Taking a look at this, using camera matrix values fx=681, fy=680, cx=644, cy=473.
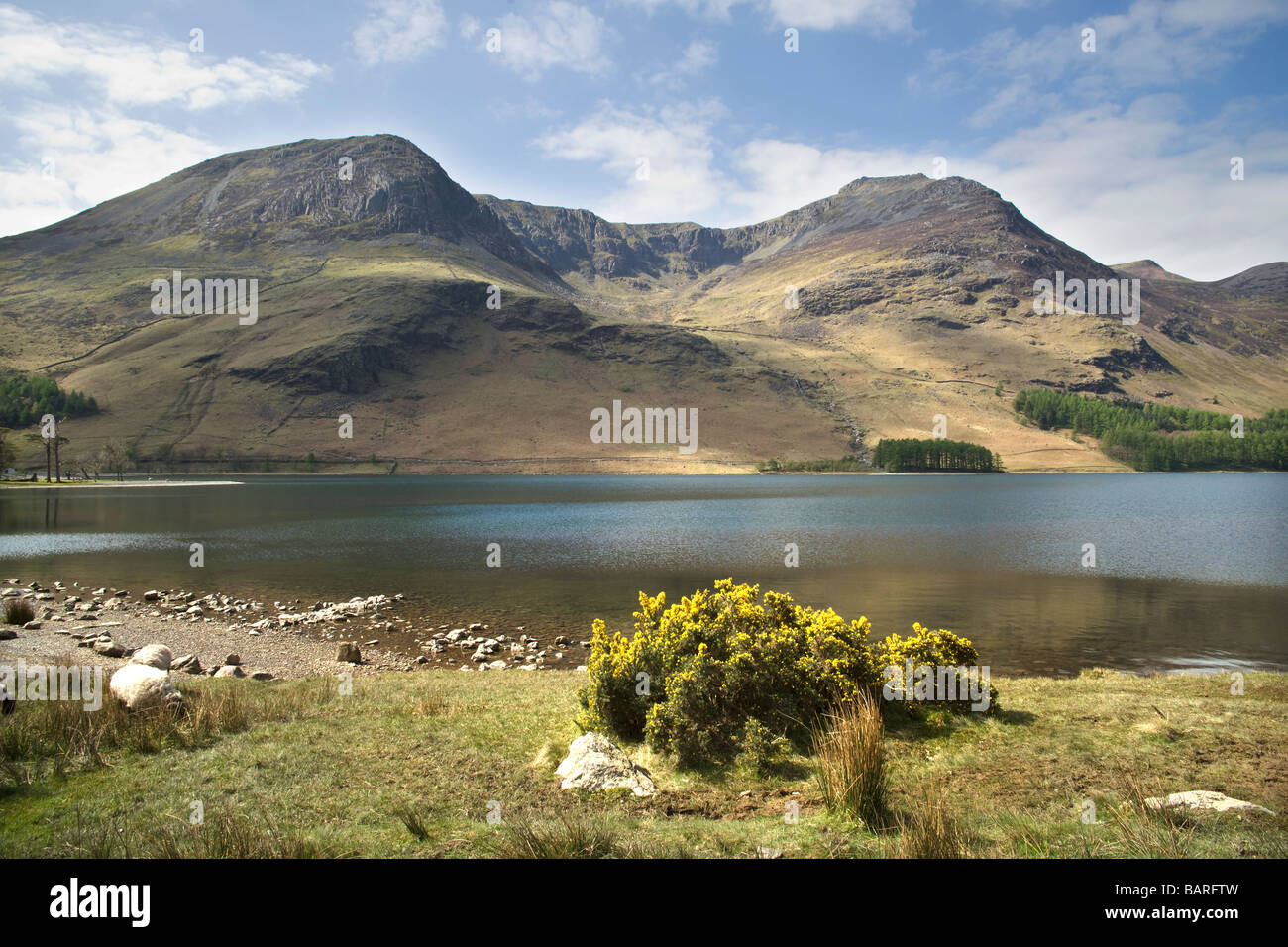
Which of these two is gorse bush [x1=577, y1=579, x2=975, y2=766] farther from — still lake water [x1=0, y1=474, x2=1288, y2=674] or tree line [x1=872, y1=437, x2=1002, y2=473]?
tree line [x1=872, y1=437, x2=1002, y2=473]

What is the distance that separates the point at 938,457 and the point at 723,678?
588ft

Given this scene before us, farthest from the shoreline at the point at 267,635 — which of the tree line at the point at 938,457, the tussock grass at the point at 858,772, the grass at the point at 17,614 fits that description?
the tree line at the point at 938,457

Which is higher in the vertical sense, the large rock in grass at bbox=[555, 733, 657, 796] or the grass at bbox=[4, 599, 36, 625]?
the large rock in grass at bbox=[555, 733, 657, 796]

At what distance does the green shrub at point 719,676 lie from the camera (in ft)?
31.6

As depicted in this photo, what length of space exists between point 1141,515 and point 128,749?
77920 millimetres

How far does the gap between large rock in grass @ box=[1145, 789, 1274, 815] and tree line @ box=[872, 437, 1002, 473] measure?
17368cm

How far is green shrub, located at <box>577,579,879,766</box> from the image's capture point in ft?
31.6

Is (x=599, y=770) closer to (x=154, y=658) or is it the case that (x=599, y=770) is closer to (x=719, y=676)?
(x=719, y=676)

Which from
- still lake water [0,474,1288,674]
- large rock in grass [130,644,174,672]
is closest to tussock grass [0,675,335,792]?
large rock in grass [130,644,174,672]

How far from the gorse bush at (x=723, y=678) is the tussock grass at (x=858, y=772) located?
64.8 inches

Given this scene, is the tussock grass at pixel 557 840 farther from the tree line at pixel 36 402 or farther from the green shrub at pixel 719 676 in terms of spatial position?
the tree line at pixel 36 402

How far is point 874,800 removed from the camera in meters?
7.11
